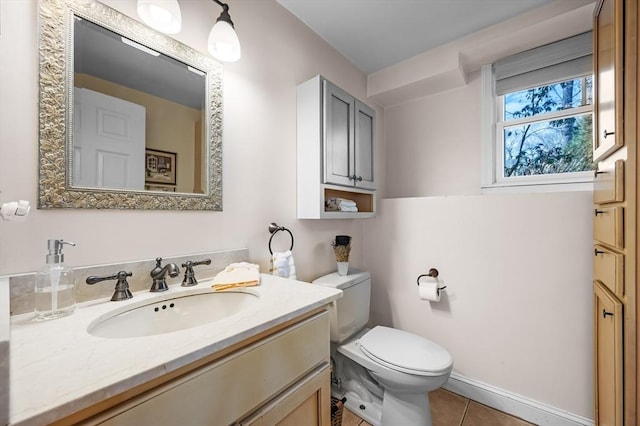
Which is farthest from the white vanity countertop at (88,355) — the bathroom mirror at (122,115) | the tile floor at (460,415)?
the tile floor at (460,415)

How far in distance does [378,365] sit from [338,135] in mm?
1310

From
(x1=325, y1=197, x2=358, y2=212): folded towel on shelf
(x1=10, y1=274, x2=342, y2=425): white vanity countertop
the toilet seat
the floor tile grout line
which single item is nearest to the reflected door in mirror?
(x1=10, y1=274, x2=342, y2=425): white vanity countertop

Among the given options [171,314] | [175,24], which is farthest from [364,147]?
[171,314]

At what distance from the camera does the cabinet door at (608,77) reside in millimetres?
930

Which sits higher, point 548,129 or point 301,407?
point 548,129

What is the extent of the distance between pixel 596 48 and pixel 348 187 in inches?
51.9

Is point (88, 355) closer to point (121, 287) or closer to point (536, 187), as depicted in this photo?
point (121, 287)

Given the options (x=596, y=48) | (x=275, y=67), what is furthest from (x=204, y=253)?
(x=596, y=48)

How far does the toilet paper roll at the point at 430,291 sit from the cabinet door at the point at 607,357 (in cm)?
75

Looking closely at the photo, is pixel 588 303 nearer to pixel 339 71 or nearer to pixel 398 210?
pixel 398 210

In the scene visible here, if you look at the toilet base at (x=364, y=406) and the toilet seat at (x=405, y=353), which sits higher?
the toilet seat at (x=405, y=353)

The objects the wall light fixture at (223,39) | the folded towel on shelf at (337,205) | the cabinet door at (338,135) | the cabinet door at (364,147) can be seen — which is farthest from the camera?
the cabinet door at (364,147)

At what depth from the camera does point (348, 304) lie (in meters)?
1.70

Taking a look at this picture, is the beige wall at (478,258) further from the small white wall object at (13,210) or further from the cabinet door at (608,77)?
the small white wall object at (13,210)
